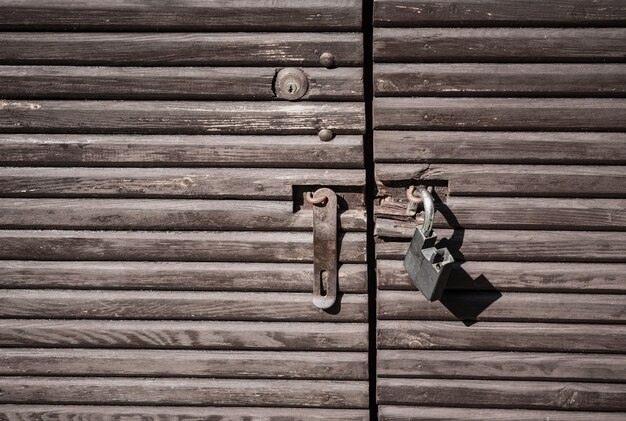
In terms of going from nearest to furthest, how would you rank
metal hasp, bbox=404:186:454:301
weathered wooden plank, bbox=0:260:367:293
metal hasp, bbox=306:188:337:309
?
metal hasp, bbox=404:186:454:301 < metal hasp, bbox=306:188:337:309 < weathered wooden plank, bbox=0:260:367:293

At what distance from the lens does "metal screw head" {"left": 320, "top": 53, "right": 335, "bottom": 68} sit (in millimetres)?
2254

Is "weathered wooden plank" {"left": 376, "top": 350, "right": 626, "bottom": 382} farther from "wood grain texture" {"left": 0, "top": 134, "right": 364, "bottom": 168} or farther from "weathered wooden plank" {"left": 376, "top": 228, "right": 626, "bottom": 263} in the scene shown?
"wood grain texture" {"left": 0, "top": 134, "right": 364, "bottom": 168}

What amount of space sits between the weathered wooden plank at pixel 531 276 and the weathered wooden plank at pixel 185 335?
0.37 m

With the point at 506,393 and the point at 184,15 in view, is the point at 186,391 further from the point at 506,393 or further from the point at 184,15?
the point at 184,15

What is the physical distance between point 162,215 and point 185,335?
0.62m

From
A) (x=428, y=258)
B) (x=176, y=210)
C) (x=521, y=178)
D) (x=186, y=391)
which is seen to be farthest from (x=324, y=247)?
(x=186, y=391)

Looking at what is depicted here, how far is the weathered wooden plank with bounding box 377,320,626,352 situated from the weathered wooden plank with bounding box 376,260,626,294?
194 mm

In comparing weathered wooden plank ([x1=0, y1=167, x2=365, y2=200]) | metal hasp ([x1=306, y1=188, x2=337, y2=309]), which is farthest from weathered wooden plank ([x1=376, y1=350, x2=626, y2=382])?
weathered wooden plank ([x1=0, y1=167, x2=365, y2=200])

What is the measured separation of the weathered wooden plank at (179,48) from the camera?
7.43 feet

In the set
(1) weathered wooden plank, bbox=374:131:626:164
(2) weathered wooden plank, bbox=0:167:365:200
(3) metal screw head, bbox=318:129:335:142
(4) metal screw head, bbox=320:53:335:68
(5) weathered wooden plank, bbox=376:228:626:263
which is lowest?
(5) weathered wooden plank, bbox=376:228:626:263

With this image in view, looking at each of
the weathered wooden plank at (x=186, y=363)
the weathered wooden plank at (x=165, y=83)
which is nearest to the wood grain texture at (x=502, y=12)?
the weathered wooden plank at (x=165, y=83)

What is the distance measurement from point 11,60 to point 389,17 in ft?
5.58

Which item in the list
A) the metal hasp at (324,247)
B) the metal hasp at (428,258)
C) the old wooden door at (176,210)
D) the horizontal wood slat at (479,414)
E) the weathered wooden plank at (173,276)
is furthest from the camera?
the horizontal wood slat at (479,414)

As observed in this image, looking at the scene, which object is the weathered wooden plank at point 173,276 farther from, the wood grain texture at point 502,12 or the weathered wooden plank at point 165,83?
the wood grain texture at point 502,12
